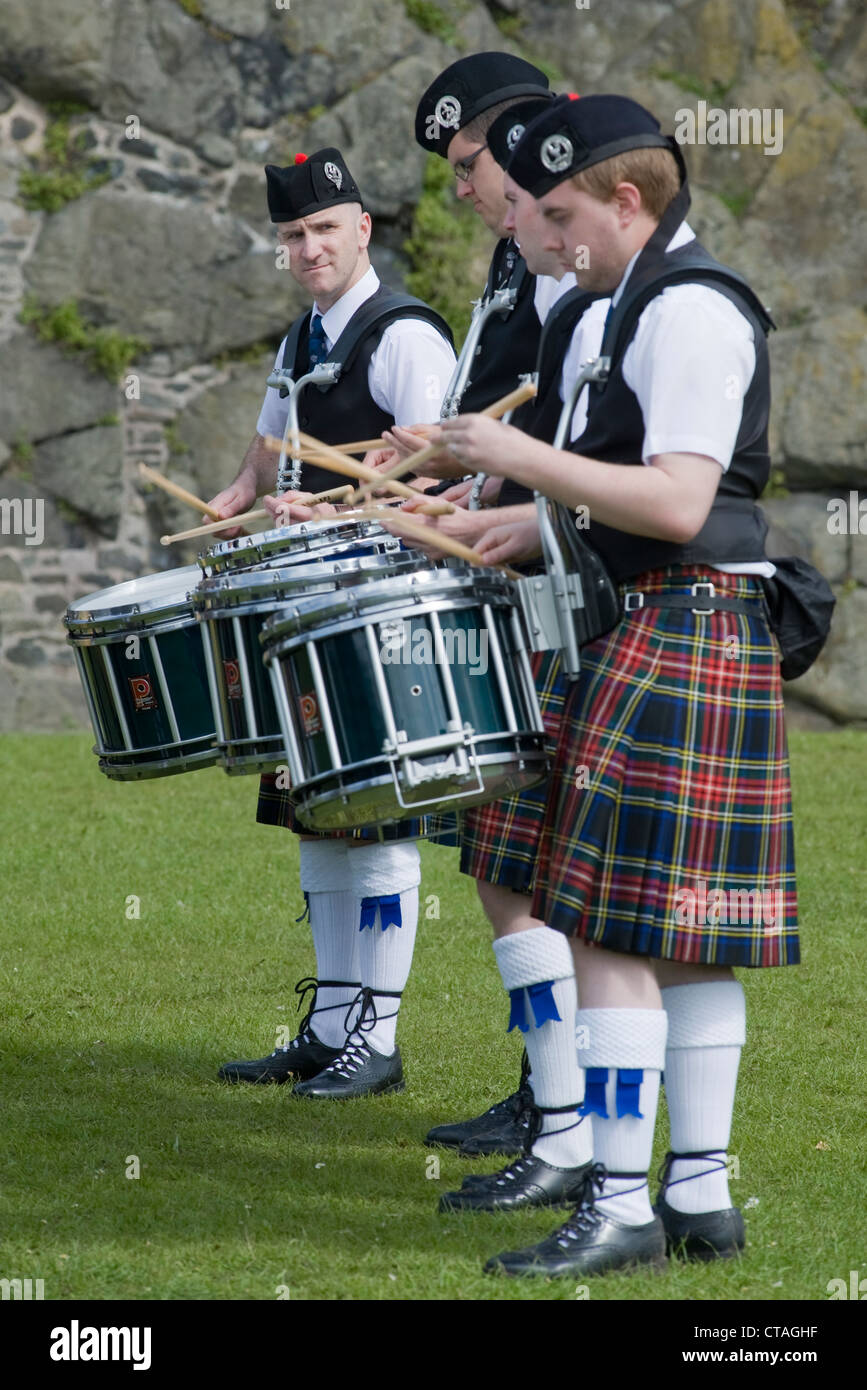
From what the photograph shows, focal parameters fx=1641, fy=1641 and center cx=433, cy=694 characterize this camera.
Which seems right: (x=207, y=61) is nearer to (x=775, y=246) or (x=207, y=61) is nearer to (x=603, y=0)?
(x=603, y=0)

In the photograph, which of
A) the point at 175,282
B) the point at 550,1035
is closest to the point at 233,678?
the point at 550,1035

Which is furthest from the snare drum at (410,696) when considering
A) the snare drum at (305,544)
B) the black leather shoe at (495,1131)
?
the black leather shoe at (495,1131)

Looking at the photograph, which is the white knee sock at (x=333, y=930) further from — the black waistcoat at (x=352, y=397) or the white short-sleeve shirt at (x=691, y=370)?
the white short-sleeve shirt at (x=691, y=370)

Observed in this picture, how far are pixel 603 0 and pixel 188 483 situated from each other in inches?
188

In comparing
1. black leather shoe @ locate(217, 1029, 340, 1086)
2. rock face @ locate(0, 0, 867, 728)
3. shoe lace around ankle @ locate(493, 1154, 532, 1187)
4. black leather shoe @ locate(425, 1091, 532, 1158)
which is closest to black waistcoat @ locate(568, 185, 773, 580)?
shoe lace around ankle @ locate(493, 1154, 532, 1187)

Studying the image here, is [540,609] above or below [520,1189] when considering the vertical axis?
above

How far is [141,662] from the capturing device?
3.41 meters

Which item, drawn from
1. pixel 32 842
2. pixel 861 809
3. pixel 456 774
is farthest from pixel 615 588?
pixel 861 809

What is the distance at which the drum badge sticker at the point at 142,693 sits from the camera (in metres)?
3.41

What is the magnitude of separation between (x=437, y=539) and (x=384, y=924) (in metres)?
1.48

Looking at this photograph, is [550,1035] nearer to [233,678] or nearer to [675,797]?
[675,797]

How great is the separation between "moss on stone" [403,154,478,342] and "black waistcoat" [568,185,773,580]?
8875 mm

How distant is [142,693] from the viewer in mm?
3422

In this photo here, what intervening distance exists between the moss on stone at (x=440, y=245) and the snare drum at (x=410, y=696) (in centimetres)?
896
